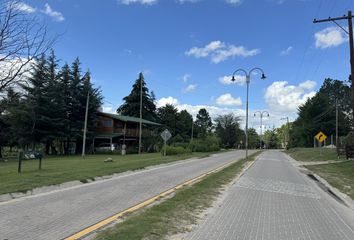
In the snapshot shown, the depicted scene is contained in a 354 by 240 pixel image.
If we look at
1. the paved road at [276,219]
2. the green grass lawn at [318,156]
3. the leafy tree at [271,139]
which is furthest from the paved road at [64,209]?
the leafy tree at [271,139]

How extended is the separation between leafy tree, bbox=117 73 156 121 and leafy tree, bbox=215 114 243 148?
26.2 m

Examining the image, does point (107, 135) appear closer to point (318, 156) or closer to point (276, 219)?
point (318, 156)

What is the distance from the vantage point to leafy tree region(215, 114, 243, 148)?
369ft

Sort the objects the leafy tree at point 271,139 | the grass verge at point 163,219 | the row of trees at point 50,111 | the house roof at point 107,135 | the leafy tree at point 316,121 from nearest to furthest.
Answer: the grass verge at point 163,219
the row of trees at point 50,111
the house roof at point 107,135
the leafy tree at point 316,121
the leafy tree at point 271,139

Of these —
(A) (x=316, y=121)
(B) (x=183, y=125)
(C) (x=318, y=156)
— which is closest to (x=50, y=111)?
(C) (x=318, y=156)

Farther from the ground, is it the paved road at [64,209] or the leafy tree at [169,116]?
the leafy tree at [169,116]

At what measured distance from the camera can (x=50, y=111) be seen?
5194 cm

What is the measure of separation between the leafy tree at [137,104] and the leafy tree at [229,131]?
2616cm

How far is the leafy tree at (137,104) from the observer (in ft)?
302

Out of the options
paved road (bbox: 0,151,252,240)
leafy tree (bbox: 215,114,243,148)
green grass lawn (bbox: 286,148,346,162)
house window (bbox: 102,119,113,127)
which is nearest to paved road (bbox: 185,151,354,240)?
paved road (bbox: 0,151,252,240)

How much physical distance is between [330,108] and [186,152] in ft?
183

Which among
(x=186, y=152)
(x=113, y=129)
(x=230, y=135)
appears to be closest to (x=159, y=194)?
(x=186, y=152)

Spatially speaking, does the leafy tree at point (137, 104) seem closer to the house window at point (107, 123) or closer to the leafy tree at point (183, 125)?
the leafy tree at point (183, 125)

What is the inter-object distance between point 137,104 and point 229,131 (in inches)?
1392
